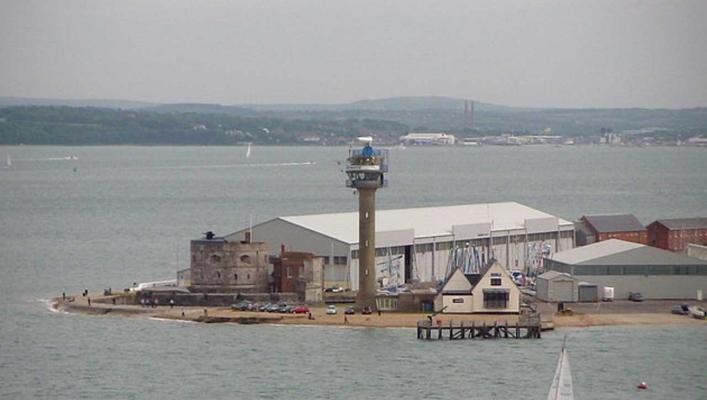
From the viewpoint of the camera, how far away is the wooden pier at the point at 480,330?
50531mm

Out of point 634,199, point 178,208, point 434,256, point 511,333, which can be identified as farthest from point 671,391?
point 634,199

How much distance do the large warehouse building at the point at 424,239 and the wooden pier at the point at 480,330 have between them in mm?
8246

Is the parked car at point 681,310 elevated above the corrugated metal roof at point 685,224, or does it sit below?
below

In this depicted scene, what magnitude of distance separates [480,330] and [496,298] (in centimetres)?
304

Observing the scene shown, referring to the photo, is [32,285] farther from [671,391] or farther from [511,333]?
[671,391]

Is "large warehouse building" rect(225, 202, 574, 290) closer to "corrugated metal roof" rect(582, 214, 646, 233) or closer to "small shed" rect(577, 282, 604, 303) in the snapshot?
"corrugated metal roof" rect(582, 214, 646, 233)

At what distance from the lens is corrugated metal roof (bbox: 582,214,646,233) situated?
238ft

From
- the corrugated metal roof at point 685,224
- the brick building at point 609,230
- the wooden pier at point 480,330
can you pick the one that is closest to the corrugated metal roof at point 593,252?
the wooden pier at point 480,330

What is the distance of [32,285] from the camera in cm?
6700

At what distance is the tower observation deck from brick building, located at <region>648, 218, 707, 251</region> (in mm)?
20534

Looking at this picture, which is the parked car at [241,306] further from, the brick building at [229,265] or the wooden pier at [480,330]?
the wooden pier at [480,330]

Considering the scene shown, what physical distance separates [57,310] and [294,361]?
1307cm

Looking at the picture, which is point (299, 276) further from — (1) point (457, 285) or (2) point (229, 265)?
(1) point (457, 285)

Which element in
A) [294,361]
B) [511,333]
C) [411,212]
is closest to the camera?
[294,361]
